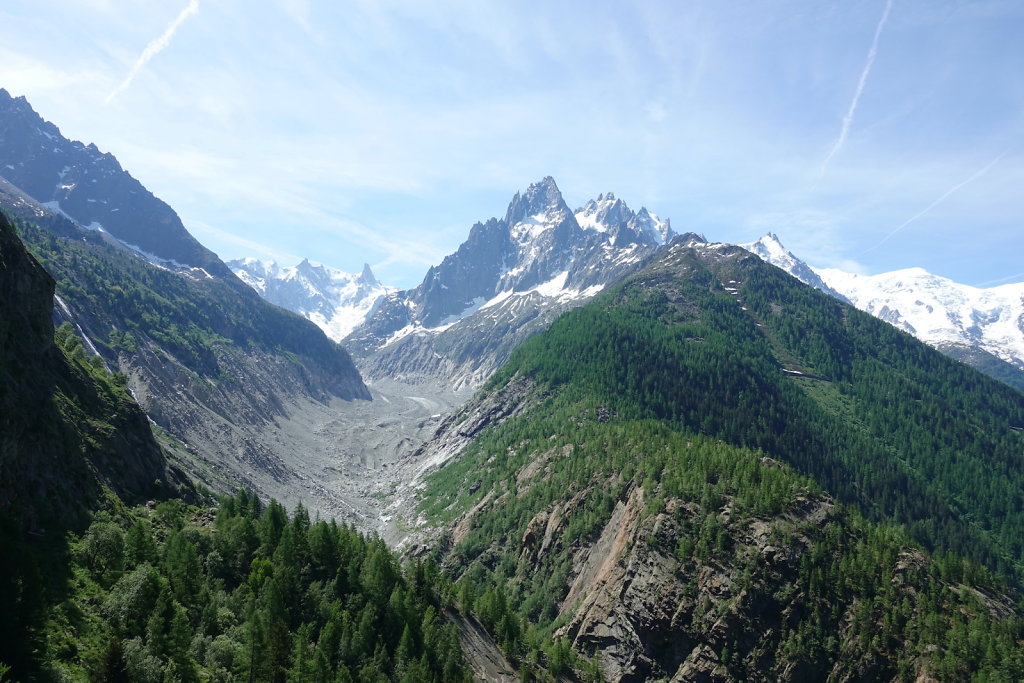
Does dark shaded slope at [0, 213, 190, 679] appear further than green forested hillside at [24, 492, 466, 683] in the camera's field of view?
No

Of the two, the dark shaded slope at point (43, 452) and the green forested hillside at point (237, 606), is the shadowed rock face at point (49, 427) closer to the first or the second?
the dark shaded slope at point (43, 452)

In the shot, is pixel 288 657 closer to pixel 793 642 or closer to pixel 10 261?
pixel 10 261

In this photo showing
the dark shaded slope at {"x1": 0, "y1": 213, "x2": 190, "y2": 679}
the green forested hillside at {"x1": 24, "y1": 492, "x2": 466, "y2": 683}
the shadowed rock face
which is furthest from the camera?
the shadowed rock face

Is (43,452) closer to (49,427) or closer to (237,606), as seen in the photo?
(49,427)

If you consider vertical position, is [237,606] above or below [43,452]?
below

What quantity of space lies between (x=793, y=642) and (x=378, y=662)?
5548 centimetres

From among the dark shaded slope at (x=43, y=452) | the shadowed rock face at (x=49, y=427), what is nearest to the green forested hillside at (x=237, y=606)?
the dark shaded slope at (x=43, y=452)

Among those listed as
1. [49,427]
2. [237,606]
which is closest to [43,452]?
[49,427]

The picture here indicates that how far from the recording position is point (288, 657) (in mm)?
51656

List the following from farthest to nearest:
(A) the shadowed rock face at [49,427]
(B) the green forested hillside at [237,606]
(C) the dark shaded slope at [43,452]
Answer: (A) the shadowed rock face at [49,427], (B) the green forested hillside at [237,606], (C) the dark shaded slope at [43,452]

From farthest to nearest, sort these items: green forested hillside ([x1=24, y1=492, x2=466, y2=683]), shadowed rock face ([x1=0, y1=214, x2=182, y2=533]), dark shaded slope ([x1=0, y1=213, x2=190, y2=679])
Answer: shadowed rock face ([x1=0, y1=214, x2=182, y2=533]) < green forested hillside ([x1=24, y1=492, x2=466, y2=683]) < dark shaded slope ([x1=0, y1=213, x2=190, y2=679])

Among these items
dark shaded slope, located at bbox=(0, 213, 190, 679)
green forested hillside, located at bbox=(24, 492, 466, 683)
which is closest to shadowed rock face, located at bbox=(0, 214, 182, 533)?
dark shaded slope, located at bbox=(0, 213, 190, 679)

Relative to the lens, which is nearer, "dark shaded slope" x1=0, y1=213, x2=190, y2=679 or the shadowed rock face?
"dark shaded slope" x1=0, y1=213, x2=190, y2=679

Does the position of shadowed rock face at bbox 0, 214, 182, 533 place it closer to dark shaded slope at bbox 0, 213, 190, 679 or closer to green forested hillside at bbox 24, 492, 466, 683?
dark shaded slope at bbox 0, 213, 190, 679
